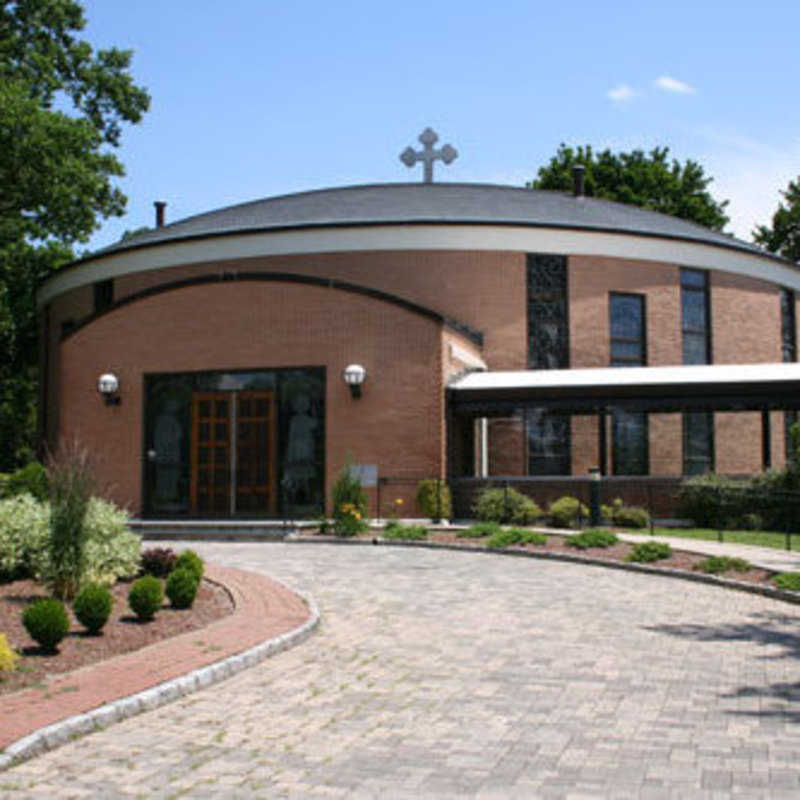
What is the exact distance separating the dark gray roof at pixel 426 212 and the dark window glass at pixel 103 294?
952 mm

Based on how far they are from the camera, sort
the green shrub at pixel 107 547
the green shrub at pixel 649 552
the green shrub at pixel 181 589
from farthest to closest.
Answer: the green shrub at pixel 649 552
the green shrub at pixel 107 547
the green shrub at pixel 181 589

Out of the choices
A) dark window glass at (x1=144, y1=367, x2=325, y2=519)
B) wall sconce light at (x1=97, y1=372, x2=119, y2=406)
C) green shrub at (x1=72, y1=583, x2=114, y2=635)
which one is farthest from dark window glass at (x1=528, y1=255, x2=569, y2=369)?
green shrub at (x1=72, y1=583, x2=114, y2=635)

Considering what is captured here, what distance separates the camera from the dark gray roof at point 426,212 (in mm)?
29125

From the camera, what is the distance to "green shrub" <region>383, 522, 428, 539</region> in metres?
19.3

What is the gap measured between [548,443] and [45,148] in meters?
17.3

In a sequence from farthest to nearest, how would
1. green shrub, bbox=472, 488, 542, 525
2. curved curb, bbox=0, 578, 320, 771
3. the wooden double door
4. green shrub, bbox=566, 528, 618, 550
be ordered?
1. the wooden double door
2. green shrub, bbox=472, 488, 542, 525
3. green shrub, bbox=566, 528, 618, 550
4. curved curb, bbox=0, 578, 320, 771

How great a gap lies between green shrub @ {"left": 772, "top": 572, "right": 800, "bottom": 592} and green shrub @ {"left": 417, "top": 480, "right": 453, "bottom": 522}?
377 inches

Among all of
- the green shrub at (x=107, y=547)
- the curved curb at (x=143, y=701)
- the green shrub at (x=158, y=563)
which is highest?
the green shrub at (x=107, y=547)

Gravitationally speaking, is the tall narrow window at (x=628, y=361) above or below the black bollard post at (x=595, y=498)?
above

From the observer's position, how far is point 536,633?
10016 mm

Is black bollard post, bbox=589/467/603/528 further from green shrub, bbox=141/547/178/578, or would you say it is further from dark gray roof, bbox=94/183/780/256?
green shrub, bbox=141/547/178/578

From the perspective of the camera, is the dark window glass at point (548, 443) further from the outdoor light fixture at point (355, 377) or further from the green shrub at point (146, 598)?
the green shrub at point (146, 598)

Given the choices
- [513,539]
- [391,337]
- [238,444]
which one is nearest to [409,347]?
[391,337]

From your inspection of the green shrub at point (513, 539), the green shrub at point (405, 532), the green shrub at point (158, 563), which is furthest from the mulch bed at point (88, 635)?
the green shrub at point (405, 532)
